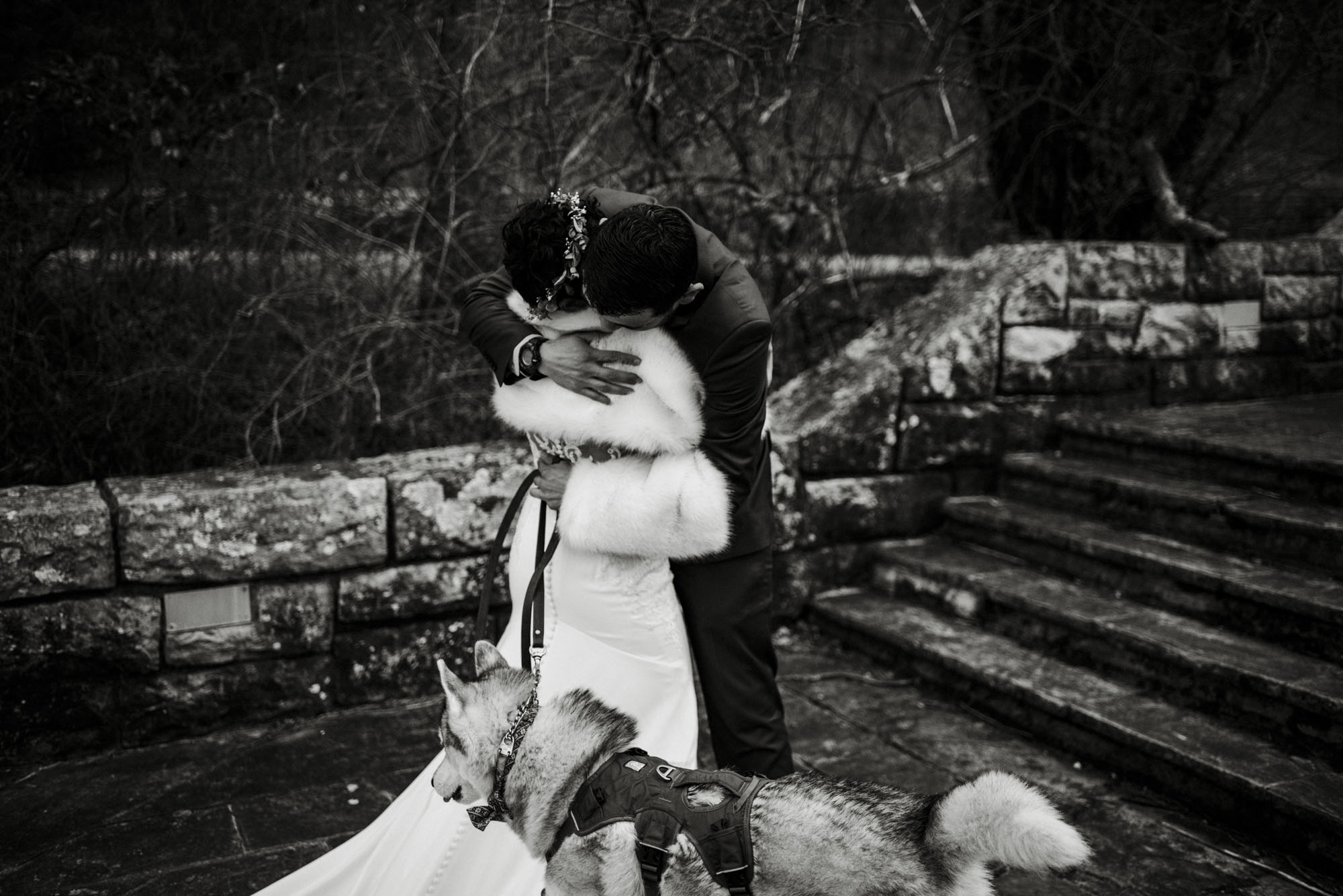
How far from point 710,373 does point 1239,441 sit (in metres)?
3.36

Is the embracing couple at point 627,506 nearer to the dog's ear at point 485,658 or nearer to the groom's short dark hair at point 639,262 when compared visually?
the groom's short dark hair at point 639,262

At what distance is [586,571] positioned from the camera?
283cm

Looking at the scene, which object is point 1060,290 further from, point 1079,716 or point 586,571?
point 586,571

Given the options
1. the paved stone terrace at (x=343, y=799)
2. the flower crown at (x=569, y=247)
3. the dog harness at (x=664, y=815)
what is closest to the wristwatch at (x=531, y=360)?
the flower crown at (x=569, y=247)

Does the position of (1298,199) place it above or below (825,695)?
above

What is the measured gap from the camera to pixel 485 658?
2.52m

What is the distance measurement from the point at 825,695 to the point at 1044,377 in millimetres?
2172

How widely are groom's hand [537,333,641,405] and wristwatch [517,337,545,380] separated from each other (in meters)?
0.03

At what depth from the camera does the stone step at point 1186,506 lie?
4223 mm

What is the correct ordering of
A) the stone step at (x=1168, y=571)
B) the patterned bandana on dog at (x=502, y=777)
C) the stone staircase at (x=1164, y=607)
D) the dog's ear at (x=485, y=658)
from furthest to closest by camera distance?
the stone step at (x=1168, y=571), the stone staircase at (x=1164, y=607), the dog's ear at (x=485, y=658), the patterned bandana on dog at (x=502, y=777)

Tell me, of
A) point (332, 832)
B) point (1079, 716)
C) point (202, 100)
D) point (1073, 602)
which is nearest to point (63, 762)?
point (332, 832)

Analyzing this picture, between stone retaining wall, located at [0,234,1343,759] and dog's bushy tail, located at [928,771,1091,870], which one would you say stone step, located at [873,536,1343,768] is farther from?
dog's bushy tail, located at [928,771,1091,870]

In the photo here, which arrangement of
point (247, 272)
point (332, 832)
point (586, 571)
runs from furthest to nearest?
point (247, 272)
point (332, 832)
point (586, 571)

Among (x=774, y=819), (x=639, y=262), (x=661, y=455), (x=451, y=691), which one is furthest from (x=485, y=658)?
(x=639, y=262)
